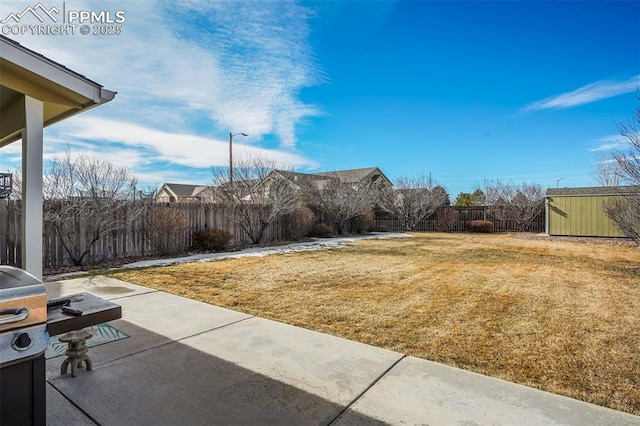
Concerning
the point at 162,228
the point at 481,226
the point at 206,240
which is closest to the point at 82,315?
the point at 162,228

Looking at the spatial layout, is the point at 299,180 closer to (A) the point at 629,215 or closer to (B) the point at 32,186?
(A) the point at 629,215

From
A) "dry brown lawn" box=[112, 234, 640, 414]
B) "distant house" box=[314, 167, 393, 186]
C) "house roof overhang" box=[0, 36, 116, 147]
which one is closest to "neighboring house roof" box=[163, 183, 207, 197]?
"distant house" box=[314, 167, 393, 186]

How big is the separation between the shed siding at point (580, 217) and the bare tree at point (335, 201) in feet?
32.6

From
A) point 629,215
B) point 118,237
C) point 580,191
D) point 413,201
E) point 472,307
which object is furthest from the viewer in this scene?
point 413,201

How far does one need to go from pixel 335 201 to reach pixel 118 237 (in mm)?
10555

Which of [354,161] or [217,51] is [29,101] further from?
[354,161]

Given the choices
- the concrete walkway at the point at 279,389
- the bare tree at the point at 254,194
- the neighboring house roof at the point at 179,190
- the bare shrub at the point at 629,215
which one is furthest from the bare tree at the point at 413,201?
the neighboring house roof at the point at 179,190

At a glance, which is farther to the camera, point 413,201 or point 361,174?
point 361,174

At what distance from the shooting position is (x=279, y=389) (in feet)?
8.05

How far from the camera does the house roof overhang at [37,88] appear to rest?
2336 millimetres

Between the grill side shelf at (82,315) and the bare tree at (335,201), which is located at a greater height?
the bare tree at (335,201)

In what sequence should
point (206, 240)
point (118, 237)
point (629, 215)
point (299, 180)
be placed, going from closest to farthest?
point (118, 237)
point (629, 215)
point (206, 240)
point (299, 180)

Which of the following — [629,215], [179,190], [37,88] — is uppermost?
[179,190]

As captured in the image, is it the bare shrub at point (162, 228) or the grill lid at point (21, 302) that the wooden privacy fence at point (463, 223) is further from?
the grill lid at point (21, 302)
